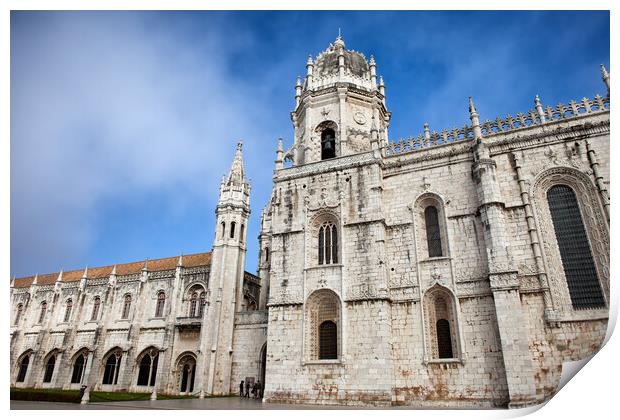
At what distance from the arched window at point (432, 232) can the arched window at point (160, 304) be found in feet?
68.7

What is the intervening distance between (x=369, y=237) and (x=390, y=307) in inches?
133

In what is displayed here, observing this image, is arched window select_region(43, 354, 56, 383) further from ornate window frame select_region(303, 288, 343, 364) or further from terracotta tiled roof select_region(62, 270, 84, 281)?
ornate window frame select_region(303, 288, 343, 364)

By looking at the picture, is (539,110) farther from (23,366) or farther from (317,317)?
(23,366)

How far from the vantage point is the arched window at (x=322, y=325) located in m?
18.7

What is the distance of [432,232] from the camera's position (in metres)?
19.2

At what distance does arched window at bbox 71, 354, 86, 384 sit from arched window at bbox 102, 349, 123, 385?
7.51 ft

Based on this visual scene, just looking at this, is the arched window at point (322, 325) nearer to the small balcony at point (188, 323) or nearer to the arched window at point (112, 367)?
the small balcony at point (188, 323)

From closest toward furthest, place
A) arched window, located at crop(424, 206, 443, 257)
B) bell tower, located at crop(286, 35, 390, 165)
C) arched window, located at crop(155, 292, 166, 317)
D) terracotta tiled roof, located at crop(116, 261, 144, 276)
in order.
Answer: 1. arched window, located at crop(424, 206, 443, 257)
2. bell tower, located at crop(286, 35, 390, 165)
3. arched window, located at crop(155, 292, 166, 317)
4. terracotta tiled roof, located at crop(116, 261, 144, 276)

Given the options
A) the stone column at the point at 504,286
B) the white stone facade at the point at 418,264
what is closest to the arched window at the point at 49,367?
the white stone facade at the point at 418,264

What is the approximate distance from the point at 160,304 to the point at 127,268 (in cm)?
709

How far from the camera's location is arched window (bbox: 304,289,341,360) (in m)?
18.7

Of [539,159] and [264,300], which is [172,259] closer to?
[264,300]

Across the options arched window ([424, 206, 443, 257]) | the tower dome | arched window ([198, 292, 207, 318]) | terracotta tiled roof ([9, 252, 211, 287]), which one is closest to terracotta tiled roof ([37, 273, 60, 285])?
terracotta tiled roof ([9, 252, 211, 287])

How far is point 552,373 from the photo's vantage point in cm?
1488
